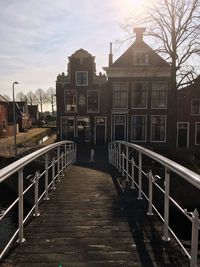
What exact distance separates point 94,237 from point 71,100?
1013 inches

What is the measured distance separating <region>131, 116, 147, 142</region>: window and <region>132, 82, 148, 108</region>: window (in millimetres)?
1173

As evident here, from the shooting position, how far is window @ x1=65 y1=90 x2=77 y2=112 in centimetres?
2908

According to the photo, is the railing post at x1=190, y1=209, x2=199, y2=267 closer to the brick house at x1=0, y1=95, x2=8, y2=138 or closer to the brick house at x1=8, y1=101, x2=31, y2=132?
the brick house at x1=0, y1=95, x2=8, y2=138

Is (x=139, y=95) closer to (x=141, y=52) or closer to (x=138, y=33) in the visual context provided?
(x=141, y=52)

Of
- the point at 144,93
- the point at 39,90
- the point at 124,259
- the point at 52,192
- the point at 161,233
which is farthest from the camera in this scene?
the point at 39,90

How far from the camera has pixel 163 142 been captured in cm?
2886

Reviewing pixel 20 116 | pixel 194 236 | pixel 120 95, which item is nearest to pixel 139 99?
pixel 120 95

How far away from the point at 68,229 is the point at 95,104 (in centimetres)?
2536

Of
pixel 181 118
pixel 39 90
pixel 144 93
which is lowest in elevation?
pixel 181 118

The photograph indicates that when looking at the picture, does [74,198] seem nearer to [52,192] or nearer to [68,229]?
[52,192]

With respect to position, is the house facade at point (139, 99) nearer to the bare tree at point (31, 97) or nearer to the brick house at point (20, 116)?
the brick house at point (20, 116)

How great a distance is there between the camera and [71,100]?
95.6ft

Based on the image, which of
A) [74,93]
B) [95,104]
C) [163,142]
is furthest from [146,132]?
[74,93]

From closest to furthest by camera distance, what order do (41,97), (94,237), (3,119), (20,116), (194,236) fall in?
1. (194,236)
2. (94,237)
3. (3,119)
4. (20,116)
5. (41,97)
